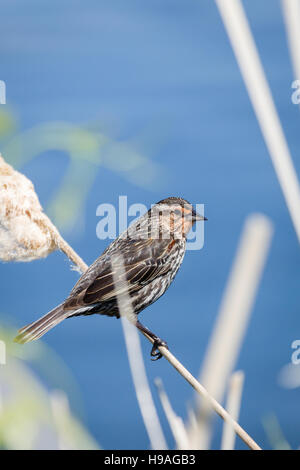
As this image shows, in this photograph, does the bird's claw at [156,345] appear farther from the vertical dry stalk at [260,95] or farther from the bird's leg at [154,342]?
the vertical dry stalk at [260,95]

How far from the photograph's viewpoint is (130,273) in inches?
67.1

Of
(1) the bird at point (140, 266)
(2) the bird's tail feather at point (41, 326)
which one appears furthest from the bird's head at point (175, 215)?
(2) the bird's tail feather at point (41, 326)

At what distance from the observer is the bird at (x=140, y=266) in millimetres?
1541

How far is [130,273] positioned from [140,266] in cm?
4

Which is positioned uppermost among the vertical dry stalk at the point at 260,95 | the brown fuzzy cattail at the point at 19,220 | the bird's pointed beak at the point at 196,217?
the bird's pointed beak at the point at 196,217

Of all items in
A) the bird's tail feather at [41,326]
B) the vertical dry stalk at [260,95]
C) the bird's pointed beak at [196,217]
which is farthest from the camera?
the bird's pointed beak at [196,217]

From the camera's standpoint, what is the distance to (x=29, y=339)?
4.37 ft

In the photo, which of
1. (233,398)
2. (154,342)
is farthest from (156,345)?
(233,398)

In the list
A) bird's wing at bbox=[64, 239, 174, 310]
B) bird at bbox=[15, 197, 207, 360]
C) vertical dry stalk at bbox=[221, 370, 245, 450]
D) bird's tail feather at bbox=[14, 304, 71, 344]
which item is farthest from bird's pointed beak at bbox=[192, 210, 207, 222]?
vertical dry stalk at bbox=[221, 370, 245, 450]

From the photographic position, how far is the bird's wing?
5.06 ft
